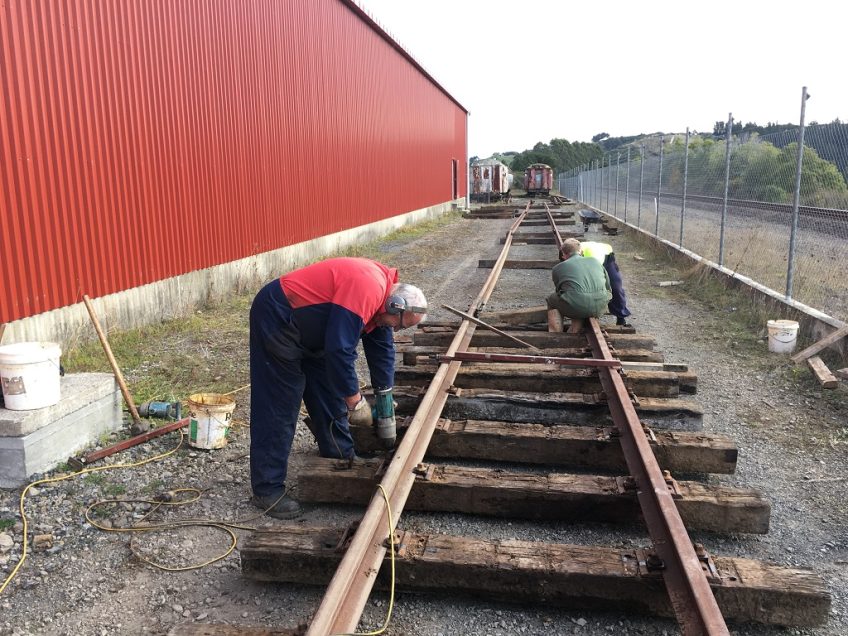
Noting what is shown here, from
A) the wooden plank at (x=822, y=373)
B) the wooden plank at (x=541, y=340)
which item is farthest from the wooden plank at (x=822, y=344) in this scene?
the wooden plank at (x=541, y=340)

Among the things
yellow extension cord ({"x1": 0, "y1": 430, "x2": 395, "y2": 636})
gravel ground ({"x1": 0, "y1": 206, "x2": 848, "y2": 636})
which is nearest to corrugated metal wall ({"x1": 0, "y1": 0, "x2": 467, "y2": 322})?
yellow extension cord ({"x1": 0, "y1": 430, "x2": 395, "y2": 636})

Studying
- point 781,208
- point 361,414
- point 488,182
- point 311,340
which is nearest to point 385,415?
point 361,414

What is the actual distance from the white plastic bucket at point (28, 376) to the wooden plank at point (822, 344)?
246 inches

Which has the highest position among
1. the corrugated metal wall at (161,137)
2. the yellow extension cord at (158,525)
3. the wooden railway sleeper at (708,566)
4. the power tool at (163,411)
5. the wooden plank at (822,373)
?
the corrugated metal wall at (161,137)

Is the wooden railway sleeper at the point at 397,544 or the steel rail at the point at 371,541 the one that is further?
the wooden railway sleeper at the point at 397,544

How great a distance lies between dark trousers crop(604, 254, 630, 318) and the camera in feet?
24.4

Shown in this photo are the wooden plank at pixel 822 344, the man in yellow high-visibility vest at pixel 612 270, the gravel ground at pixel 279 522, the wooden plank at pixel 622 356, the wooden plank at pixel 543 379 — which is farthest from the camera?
the man in yellow high-visibility vest at pixel 612 270

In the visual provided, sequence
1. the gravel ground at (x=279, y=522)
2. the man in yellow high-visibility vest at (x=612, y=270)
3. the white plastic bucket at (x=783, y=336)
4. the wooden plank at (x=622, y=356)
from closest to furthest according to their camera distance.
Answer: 1. the gravel ground at (x=279, y=522)
2. the wooden plank at (x=622, y=356)
3. the white plastic bucket at (x=783, y=336)
4. the man in yellow high-visibility vest at (x=612, y=270)

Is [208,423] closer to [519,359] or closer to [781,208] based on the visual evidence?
[519,359]

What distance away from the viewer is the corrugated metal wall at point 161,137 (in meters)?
6.30

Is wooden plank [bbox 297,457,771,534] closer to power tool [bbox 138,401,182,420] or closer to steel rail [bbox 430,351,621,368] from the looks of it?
steel rail [bbox 430,351,621,368]

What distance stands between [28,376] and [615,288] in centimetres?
574

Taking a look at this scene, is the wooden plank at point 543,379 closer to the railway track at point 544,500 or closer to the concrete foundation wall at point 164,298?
the railway track at point 544,500

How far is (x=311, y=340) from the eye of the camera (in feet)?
12.3
